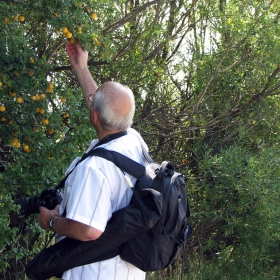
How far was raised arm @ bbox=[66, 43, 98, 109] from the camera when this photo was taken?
364cm

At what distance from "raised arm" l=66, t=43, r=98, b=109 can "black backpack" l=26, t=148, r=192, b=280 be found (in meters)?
1.00

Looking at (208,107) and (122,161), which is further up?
(208,107)

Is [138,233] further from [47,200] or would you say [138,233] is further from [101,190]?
[47,200]

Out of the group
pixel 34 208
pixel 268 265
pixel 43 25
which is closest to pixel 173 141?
pixel 268 265

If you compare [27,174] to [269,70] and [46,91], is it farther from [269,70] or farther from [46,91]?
[269,70]

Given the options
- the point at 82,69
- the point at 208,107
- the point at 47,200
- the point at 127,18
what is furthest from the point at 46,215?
the point at 208,107

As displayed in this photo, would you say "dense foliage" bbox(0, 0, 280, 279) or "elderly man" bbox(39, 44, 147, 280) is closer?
"elderly man" bbox(39, 44, 147, 280)

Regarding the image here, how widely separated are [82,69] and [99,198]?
55.6 inches

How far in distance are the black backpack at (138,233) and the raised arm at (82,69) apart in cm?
100

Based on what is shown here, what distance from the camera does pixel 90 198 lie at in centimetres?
249

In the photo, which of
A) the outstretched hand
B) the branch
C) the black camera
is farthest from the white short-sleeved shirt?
the branch

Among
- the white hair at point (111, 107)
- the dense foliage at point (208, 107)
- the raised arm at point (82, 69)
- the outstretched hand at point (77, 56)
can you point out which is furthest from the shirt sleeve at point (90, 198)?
the dense foliage at point (208, 107)

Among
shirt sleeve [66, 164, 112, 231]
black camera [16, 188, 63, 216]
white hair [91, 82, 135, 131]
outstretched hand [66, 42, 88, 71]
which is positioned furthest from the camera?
outstretched hand [66, 42, 88, 71]

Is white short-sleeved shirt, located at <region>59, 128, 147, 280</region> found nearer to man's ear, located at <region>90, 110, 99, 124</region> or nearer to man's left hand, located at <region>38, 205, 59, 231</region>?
man's left hand, located at <region>38, 205, 59, 231</region>
